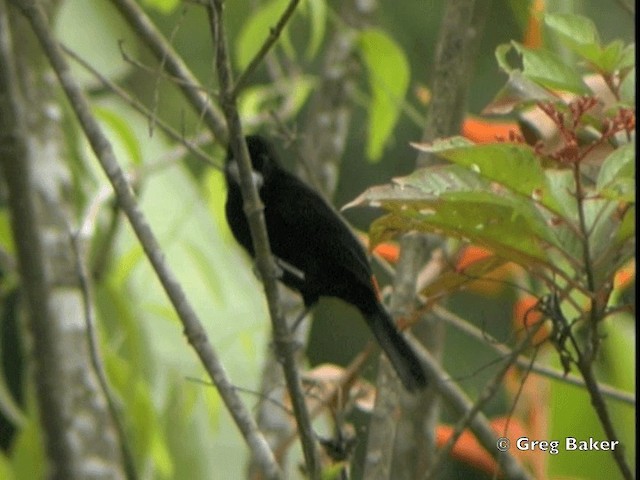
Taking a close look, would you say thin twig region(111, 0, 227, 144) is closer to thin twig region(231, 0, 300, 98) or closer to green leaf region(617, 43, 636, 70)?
thin twig region(231, 0, 300, 98)

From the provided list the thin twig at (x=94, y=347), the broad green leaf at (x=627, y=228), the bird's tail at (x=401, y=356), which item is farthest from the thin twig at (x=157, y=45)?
the broad green leaf at (x=627, y=228)

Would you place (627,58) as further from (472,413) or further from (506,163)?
(472,413)

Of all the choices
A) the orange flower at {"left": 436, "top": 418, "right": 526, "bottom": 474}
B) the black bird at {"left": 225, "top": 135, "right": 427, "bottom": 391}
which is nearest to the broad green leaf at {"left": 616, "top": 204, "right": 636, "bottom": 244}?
the black bird at {"left": 225, "top": 135, "right": 427, "bottom": 391}

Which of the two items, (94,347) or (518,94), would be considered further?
(94,347)

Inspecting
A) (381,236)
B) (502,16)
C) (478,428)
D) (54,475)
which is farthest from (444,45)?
(502,16)

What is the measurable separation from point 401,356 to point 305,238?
1.46 feet

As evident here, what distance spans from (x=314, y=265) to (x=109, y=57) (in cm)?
110

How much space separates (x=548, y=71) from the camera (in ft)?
4.47

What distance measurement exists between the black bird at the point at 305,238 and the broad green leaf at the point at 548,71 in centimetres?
74

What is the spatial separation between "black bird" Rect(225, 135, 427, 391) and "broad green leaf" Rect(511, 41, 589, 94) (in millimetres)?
735

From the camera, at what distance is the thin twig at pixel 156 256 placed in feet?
4.87

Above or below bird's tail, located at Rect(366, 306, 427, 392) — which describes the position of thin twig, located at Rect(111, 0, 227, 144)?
above

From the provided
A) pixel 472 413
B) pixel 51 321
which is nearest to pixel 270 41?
pixel 472 413

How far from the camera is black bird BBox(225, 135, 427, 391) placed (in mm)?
2141
